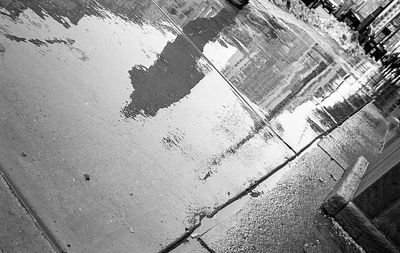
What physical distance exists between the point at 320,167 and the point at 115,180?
230cm

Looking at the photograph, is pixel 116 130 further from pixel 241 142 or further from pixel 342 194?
pixel 342 194

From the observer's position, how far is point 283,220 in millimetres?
2754

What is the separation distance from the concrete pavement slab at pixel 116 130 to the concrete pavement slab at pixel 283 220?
0.46 feet

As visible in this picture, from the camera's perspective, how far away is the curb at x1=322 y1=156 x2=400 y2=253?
2.82 m

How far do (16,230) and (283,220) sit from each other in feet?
6.20

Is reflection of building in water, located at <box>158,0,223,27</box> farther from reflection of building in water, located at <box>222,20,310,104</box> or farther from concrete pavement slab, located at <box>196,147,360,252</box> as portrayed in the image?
concrete pavement slab, located at <box>196,147,360,252</box>

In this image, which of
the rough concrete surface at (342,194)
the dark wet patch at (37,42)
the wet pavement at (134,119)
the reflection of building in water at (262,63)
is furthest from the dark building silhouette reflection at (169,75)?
the rough concrete surface at (342,194)

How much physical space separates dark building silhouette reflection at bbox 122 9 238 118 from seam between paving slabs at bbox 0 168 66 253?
40.8 inches

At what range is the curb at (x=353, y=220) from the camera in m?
2.82

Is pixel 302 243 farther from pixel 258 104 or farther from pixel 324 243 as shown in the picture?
pixel 258 104

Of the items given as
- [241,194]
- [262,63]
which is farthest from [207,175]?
[262,63]

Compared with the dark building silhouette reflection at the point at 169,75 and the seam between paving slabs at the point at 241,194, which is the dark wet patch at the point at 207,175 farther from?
the dark building silhouette reflection at the point at 169,75

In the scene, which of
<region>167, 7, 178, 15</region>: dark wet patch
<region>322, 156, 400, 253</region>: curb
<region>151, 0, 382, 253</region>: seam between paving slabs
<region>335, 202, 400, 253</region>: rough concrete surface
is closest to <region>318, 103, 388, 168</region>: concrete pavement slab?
<region>151, 0, 382, 253</region>: seam between paving slabs

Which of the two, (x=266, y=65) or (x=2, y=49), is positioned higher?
(x=266, y=65)
